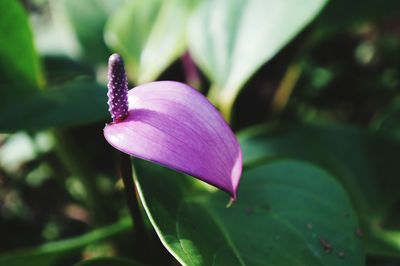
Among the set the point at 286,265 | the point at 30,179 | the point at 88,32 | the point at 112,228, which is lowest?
the point at 30,179

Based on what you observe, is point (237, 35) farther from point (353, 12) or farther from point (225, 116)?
point (353, 12)

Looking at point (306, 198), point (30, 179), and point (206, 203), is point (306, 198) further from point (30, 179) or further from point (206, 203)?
point (30, 179)

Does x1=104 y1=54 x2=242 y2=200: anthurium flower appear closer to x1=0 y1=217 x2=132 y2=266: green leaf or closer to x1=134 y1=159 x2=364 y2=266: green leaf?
x1=134 y1=159 x2=364 y2=266: green leaf

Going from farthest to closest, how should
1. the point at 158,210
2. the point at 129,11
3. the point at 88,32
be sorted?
the point at 88,32 → the point at 129,11 → the point at 158,210

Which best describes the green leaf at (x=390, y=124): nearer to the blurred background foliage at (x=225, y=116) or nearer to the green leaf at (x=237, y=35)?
the blurred background foliage at (x=225, y=116)

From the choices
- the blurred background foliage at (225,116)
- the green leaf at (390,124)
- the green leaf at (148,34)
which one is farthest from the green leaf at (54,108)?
the green leaf at (390,124)

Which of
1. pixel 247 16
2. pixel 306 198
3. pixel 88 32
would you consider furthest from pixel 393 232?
pixel 88 32
